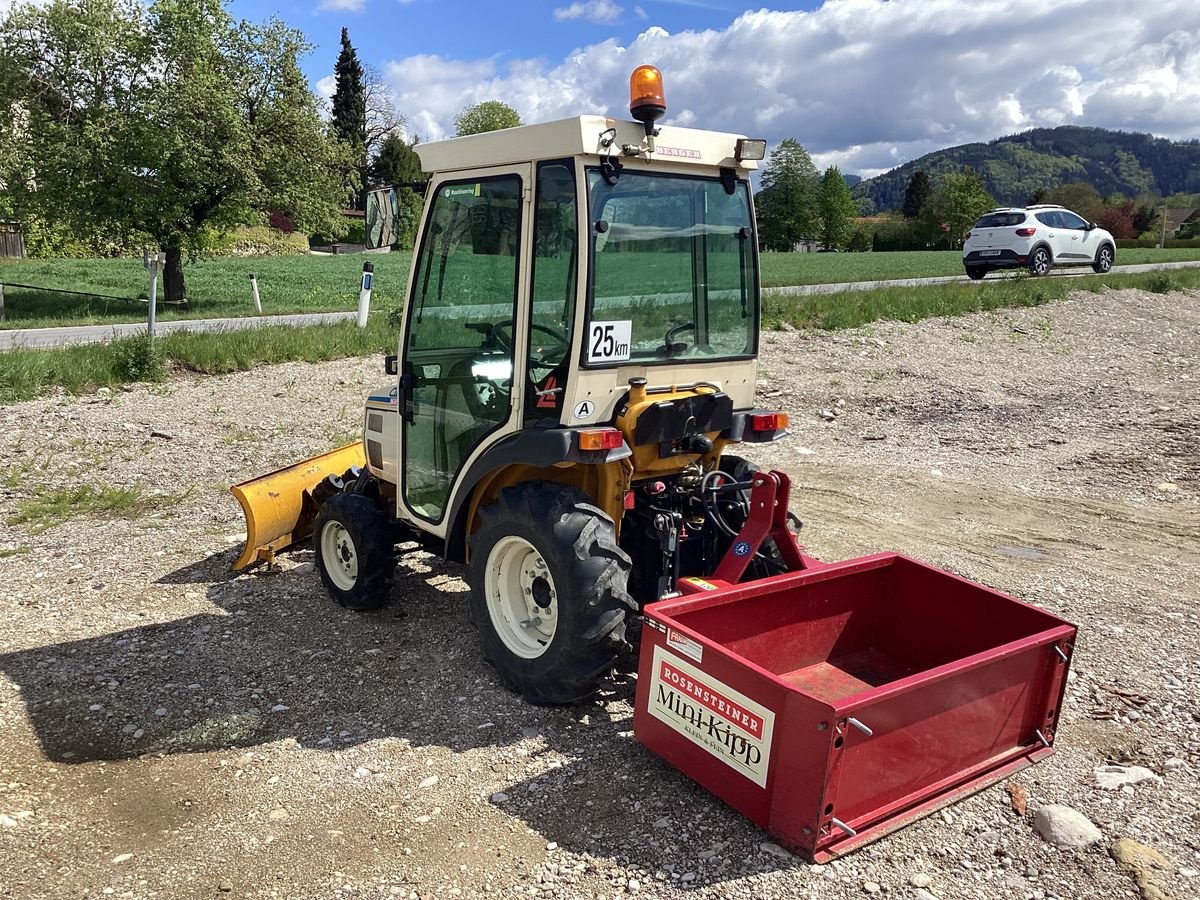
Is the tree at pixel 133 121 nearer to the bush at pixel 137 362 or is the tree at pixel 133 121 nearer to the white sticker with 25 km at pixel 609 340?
the bush at pixel 137 362

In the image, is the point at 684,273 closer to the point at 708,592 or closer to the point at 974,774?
the point at 708,592

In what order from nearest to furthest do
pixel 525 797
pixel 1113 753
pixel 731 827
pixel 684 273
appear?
pixel 731 827, pixel 525 797, pixel 1113 753, pixel 684 273

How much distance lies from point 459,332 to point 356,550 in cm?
141

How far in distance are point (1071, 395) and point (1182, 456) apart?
3.27 metres

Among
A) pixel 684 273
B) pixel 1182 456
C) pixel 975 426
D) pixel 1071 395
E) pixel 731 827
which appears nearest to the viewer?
pixel 731 827

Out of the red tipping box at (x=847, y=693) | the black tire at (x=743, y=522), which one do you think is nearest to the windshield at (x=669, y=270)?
the black tire at (x=743, y=522)

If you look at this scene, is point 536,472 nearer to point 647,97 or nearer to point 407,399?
point 407,399

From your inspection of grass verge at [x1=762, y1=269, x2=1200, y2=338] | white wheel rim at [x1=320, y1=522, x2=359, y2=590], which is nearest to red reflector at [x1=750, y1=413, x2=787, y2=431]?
white wheel rim at [x1=320, y1=522, x2=359, y2=590]

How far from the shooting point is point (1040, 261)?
838 inches

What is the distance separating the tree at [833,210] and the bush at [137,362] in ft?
244

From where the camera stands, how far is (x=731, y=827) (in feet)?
10.7

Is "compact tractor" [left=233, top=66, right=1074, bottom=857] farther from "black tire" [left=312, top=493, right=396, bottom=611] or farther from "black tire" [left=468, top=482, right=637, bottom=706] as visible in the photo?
"black tire" [left=312, top=493, right=396, bottom=611]

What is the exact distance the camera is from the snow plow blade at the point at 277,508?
19.0 feet

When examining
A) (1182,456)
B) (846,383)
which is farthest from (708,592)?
(846,383)
